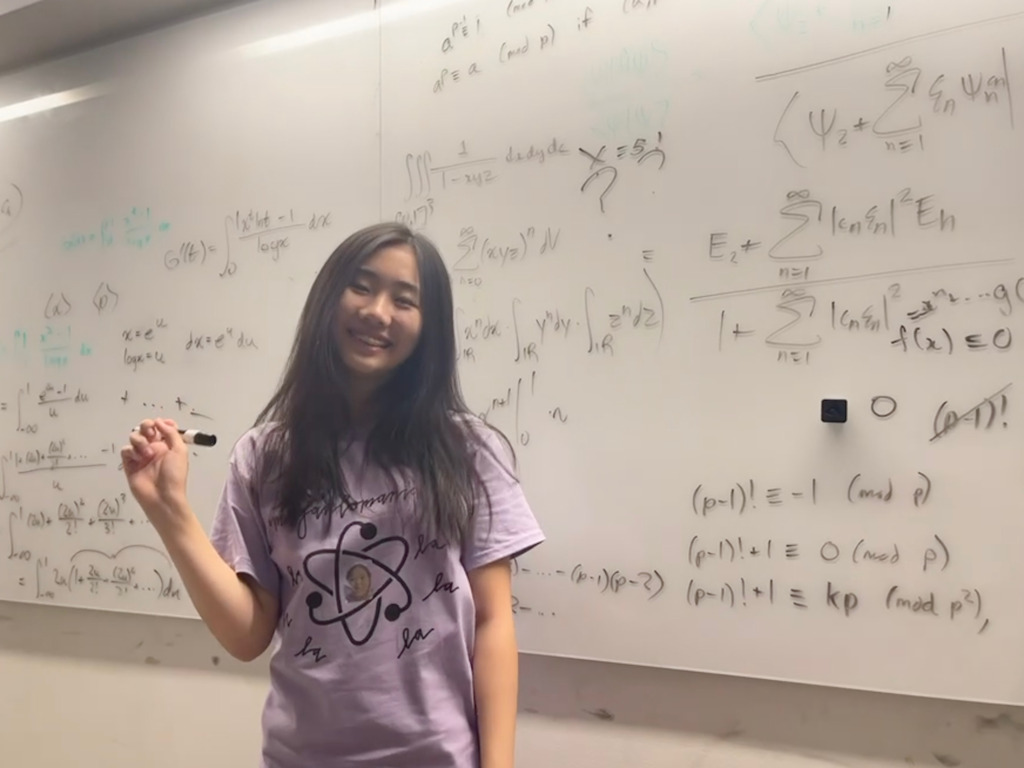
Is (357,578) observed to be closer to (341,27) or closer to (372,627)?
(372,627)

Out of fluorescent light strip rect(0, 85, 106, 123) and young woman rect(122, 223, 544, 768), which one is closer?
young woman rect(122, 223, 544, 768)

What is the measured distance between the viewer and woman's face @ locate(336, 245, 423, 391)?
96 cm

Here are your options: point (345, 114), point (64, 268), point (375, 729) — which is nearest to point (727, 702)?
point (375, 729)

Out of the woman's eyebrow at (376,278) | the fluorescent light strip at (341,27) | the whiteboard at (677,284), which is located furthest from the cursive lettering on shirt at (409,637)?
the fluorescent light strip at (341,27)

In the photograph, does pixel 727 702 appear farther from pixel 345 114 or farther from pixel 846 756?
pixel 345 114

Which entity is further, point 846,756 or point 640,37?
point 640,37

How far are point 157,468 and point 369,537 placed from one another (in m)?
0.28

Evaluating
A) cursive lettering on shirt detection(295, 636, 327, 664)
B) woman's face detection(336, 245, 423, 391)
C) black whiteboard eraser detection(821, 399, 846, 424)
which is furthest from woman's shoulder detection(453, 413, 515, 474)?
black whiteboard eraser detection(821, 399, 846, 424)

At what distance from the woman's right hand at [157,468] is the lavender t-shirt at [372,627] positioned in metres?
0.08

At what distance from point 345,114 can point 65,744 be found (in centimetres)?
138

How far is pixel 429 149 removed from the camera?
1283mm

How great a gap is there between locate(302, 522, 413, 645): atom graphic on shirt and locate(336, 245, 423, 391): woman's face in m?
0.20

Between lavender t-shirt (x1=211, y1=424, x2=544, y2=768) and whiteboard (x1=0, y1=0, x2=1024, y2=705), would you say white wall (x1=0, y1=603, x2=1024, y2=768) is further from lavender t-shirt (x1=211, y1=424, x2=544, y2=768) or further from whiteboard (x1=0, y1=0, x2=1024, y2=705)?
lavender t-shirt (x1=211, y1=424, x2=544, y2=768)

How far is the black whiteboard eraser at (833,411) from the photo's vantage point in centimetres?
103
